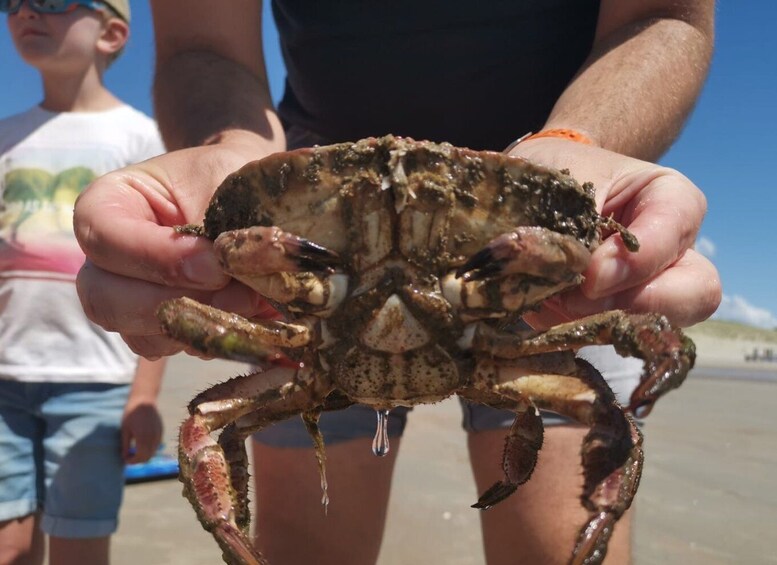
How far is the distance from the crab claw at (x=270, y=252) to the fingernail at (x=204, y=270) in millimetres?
158

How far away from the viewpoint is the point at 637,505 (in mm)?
5812

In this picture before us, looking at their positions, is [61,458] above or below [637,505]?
above

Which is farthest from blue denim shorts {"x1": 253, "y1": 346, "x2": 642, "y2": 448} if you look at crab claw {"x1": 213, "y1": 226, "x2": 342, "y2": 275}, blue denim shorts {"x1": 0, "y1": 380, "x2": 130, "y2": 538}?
crab claw {"x1": 213, "y1": 226, "x2": 342, "y2": 275}

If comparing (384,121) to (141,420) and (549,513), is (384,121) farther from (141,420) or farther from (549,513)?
(141,420)

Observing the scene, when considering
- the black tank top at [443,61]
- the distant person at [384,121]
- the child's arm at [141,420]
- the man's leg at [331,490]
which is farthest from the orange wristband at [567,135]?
the child's arm at [141,420]

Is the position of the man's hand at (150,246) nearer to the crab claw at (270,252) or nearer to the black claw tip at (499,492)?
the crab claw at (270,252)

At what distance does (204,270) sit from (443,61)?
1.51 m

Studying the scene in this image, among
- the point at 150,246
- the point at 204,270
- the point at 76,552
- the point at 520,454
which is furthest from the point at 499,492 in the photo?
the point at 76,552

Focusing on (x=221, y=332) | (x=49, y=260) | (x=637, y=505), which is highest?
(x=221, y=332)

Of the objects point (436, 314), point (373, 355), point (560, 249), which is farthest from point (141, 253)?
point (560, 249)

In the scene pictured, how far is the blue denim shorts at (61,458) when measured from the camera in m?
3.43

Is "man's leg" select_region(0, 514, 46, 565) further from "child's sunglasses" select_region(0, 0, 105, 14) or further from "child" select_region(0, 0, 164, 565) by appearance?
"child's sunglasses" select_region(0, 0, 105, 14)

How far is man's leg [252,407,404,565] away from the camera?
2996 millimetres

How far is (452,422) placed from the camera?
8938 mm
